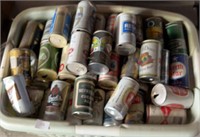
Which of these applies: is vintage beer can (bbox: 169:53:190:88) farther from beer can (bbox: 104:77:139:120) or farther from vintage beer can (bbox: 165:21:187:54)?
beer can (bbox: 104:77:139:120)

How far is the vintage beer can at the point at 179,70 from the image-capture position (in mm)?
1049

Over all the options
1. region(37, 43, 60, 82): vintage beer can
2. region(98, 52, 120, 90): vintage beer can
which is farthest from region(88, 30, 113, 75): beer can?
region(37, 43, 60, 82): vintage beer can

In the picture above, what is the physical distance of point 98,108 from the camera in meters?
1.02

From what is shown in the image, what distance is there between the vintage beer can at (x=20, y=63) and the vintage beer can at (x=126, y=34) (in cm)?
33

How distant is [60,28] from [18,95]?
0.28 meters

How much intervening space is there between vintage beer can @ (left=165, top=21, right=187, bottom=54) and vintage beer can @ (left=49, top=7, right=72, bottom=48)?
0.39 metres

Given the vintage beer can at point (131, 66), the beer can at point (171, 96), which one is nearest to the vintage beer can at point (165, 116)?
the beer can at point (171, 96)

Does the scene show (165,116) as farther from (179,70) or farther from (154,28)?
(154,28)

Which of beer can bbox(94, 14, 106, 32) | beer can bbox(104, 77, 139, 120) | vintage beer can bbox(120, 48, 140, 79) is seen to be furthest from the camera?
beer can bbox(94, 14, 106, 32)

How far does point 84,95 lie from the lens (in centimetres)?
98

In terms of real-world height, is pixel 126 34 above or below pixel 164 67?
above

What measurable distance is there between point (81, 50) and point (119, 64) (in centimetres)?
16

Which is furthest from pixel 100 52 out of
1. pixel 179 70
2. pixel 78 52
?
pixel 179 70

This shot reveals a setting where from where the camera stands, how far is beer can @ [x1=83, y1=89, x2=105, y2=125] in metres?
1.00
